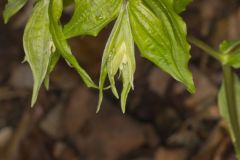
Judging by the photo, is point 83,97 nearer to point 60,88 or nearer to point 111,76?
point 60,88

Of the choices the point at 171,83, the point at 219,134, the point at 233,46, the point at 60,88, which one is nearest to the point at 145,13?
the point at 233,46

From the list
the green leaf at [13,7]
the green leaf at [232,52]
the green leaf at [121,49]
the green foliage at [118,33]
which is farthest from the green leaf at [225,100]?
the green leaf at [13,7]

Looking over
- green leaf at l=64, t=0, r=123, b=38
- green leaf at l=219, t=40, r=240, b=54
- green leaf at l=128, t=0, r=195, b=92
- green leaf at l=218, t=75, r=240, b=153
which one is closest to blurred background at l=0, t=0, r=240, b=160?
green leaf at l=218, t=75, r=240, b=153

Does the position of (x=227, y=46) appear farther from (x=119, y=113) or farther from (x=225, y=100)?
(x=119, y=113)

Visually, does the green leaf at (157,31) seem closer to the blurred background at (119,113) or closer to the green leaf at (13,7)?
the green leaf at (13,7)

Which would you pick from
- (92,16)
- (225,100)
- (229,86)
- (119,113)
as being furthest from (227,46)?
(119,113)

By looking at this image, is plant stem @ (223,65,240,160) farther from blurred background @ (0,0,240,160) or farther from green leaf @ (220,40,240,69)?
blurred background @ (0,0,240,160)
